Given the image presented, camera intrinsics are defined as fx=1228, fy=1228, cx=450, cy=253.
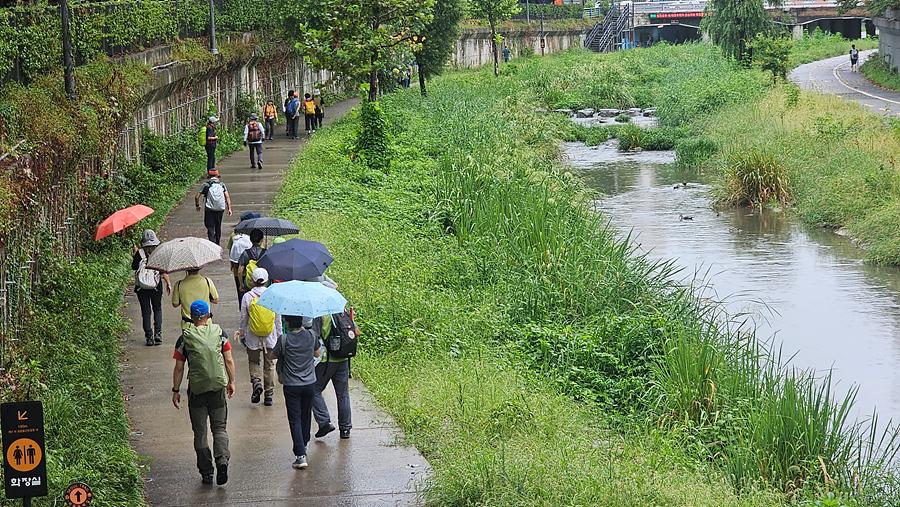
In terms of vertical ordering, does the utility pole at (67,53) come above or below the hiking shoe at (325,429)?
above

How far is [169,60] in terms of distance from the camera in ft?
101

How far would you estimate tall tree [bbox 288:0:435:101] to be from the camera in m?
28.2

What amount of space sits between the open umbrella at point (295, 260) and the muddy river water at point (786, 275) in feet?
22.3

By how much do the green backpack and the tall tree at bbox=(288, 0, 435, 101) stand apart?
1865 centimetres

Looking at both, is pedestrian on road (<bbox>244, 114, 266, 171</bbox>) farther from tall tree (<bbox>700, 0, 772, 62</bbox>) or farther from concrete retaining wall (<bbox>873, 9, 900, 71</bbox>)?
concrete retaining wall (<bbox>873, 9, 900, 71</bbox>)

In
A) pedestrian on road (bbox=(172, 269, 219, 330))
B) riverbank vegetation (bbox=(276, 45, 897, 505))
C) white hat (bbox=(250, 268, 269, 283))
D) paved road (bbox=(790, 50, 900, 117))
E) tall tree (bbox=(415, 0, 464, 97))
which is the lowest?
paved road (bbox=(790, 50, 900, 117))

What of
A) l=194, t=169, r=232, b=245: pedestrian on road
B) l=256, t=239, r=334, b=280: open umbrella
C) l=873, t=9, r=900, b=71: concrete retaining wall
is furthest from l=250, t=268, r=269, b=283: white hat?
l=873, t=9, r=900, b=71: concrete retaining wall

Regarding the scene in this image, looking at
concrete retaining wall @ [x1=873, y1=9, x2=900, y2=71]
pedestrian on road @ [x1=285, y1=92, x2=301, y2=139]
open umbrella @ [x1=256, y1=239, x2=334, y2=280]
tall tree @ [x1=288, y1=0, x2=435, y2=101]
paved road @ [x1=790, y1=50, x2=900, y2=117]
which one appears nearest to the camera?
open umbrella @ [x1=256, y1=239, x2=334, y2=280]

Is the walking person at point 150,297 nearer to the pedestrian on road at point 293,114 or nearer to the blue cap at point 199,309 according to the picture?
the blue cap at point 199,309

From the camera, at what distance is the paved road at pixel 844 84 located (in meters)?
46.0

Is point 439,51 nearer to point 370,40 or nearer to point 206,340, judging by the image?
point 370,40

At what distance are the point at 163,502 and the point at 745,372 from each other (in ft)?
21.8

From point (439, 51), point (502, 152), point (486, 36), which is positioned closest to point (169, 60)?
point (502, 152)

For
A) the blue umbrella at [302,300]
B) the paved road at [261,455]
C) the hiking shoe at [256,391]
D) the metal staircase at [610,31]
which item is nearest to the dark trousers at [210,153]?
the paved road at [261,455]
